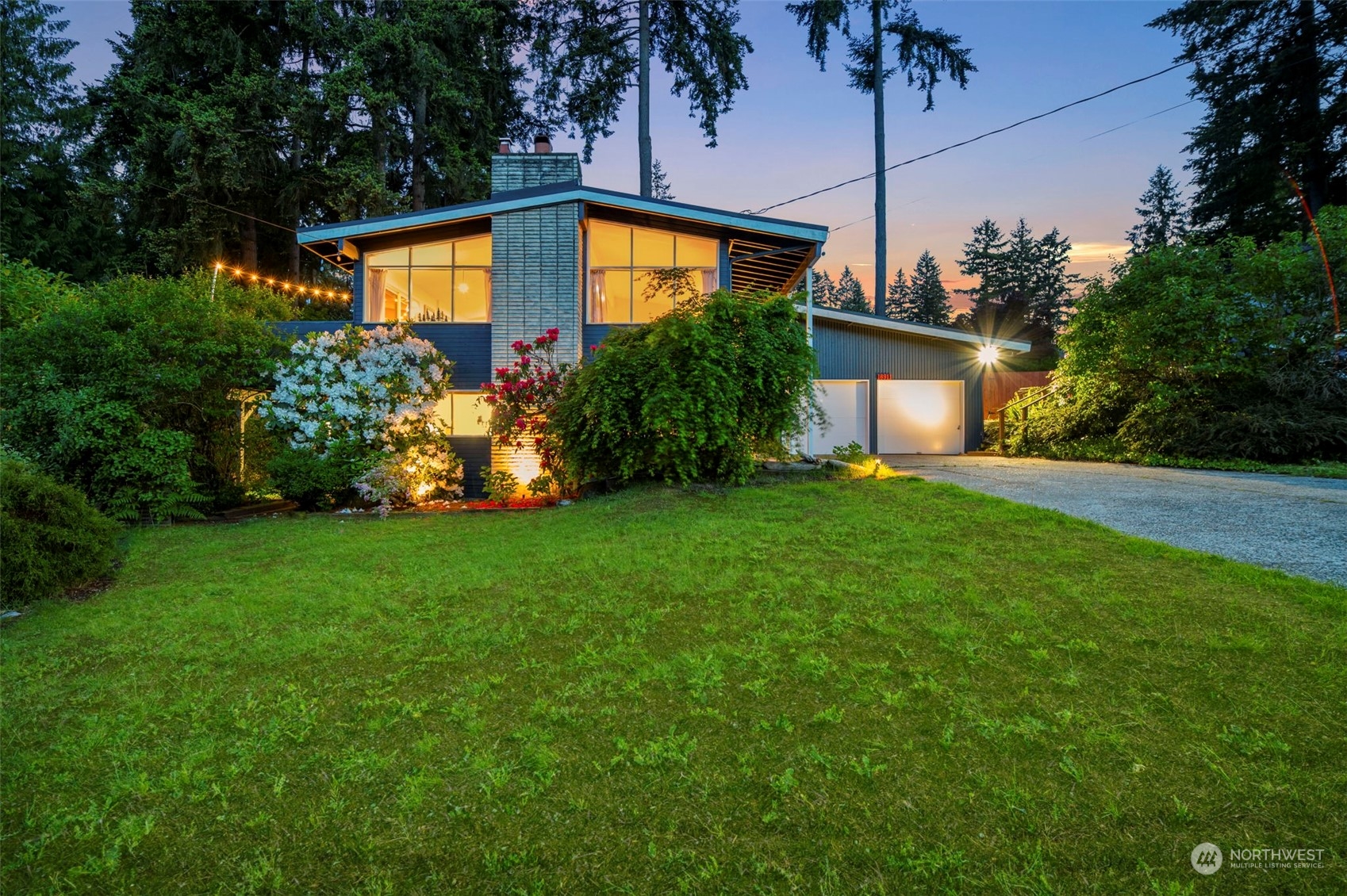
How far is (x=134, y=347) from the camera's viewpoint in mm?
7184

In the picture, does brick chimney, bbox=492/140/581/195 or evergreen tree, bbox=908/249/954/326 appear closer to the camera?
brick chimney, bbox=492/140/581/195

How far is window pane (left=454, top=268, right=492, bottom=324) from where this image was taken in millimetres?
10961

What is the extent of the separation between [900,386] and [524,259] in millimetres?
9719

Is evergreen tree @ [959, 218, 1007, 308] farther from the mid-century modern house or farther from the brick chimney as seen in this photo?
the brick chimney

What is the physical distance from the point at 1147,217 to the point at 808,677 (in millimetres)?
57450

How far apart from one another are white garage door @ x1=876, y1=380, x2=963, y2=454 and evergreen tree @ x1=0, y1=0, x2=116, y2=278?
25.5 metres

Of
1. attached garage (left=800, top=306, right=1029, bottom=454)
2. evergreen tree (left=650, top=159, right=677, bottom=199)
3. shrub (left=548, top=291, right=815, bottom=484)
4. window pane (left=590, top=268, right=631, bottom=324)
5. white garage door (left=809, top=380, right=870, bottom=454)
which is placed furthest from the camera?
evergreen tree (left=650, top=159, right=677, bottom=199)

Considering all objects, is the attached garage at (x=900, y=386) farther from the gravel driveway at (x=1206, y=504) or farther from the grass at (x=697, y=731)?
the grass at (x=697, y=731)

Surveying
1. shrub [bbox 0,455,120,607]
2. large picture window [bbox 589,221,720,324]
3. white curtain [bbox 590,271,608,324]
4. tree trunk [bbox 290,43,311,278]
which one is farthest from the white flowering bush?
tree trunk [bbox 290,43,311,278]

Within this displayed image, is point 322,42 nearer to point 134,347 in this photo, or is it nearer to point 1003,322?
point 134,347

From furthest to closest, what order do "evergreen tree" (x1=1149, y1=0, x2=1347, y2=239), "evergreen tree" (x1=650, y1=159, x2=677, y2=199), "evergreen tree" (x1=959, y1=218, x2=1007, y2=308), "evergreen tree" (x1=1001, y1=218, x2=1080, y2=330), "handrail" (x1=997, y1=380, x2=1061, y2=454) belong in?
1. "evergreen tree" (x1=959, y1=218, x2=1007, y2=308)
2. "evergreen tree" (x1=650, y1=159, x2=677, y2=199)
3. "evergreen tree" (x1=1001, y1=218, x2=1080, y2=330)
4. "evergreen tree" (x1=1149, y1=0, x2=1347, y2=239)
5. "handrail" (x1=997, y1=380, x2=1061, y2=454)

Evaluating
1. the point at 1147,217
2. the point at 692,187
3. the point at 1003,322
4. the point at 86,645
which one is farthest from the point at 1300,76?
the point at 1147,217

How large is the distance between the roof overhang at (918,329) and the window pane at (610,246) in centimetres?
529

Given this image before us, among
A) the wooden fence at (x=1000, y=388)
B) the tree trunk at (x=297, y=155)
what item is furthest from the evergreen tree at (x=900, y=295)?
the tree trunk at (x=297, y=155)
